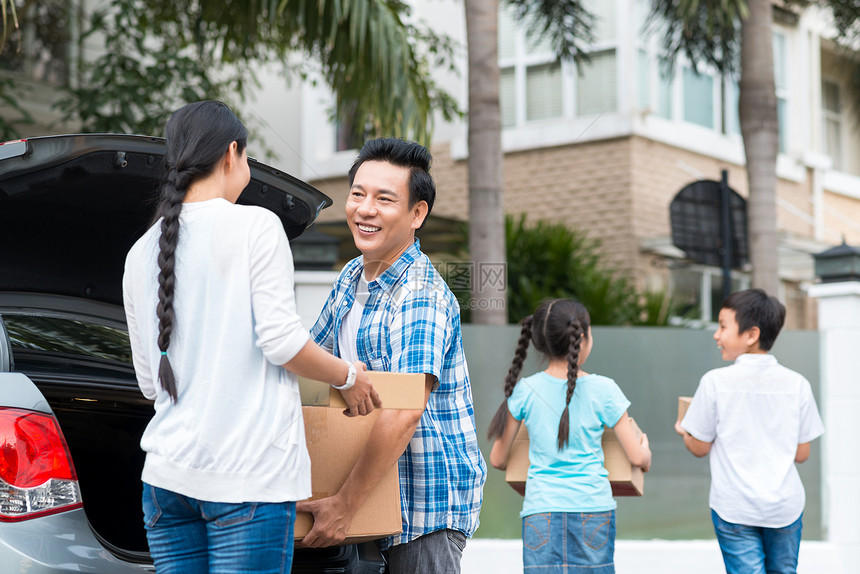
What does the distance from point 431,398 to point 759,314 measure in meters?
2.15

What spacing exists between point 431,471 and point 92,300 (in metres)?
1.83

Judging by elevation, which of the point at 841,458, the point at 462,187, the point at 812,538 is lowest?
the point at 812,538

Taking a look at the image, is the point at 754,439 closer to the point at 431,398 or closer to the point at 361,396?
the point at 431,398

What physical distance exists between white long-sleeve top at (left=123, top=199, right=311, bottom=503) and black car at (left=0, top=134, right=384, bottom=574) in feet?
1.51

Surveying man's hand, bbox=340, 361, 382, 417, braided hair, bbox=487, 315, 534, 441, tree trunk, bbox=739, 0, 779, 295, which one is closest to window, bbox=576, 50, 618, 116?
tree trunk, bbox=739, 0, 779, 295

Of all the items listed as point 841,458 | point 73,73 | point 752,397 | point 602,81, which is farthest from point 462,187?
point 752,397

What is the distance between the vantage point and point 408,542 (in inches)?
94.5

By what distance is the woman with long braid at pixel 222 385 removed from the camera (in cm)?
199

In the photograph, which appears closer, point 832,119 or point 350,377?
point 350,377

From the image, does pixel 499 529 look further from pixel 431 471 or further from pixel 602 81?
pixel 602 81

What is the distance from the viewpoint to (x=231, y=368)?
201 centimetres

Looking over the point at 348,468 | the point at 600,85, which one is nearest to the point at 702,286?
the point at 600,85

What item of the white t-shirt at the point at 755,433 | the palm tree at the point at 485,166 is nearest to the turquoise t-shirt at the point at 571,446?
the white t-shirt at the point at 755,433

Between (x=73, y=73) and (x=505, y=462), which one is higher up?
(x=73, y=73)
